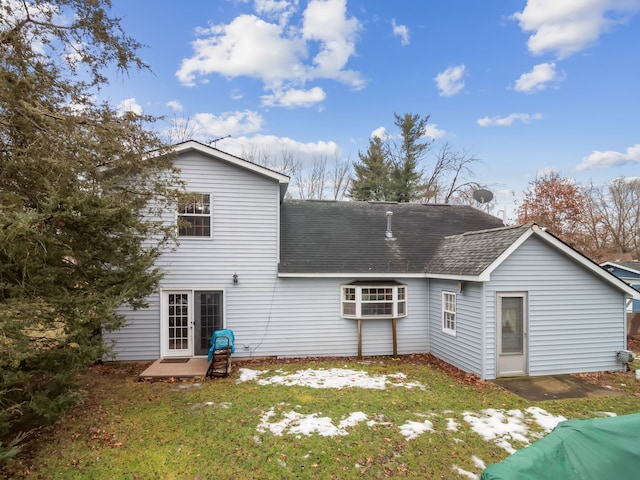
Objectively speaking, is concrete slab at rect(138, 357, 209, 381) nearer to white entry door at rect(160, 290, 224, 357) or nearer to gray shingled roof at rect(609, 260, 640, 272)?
white entry door at rect(160, 290, 224, 357)

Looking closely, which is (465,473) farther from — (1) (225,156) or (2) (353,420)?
(1) (225,156)

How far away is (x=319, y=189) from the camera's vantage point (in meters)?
28.5

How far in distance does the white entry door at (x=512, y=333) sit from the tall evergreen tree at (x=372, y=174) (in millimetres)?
18590

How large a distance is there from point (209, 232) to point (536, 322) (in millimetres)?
8915

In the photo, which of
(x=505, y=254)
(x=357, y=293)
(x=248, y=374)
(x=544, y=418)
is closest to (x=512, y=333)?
(x=505, y=254)

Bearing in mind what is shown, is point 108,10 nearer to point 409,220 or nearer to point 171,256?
point 171,256

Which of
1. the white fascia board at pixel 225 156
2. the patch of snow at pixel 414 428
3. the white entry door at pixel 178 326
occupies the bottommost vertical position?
the patch of snow at pixel 414 428

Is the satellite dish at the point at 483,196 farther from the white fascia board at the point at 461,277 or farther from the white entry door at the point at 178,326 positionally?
the white entry door at the point at 178,326

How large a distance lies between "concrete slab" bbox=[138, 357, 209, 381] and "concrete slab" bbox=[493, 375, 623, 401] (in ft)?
23.3

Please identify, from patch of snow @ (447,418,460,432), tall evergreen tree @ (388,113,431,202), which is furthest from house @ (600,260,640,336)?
tall evergreen tree @ (388,113,431,202)

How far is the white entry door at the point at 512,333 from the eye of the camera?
8.37 metres

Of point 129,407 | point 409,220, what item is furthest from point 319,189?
point 129,407

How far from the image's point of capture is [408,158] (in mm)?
27109

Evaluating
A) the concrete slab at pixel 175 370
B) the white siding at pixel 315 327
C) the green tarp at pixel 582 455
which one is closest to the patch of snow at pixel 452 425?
the green tarp at pixel 582 455
